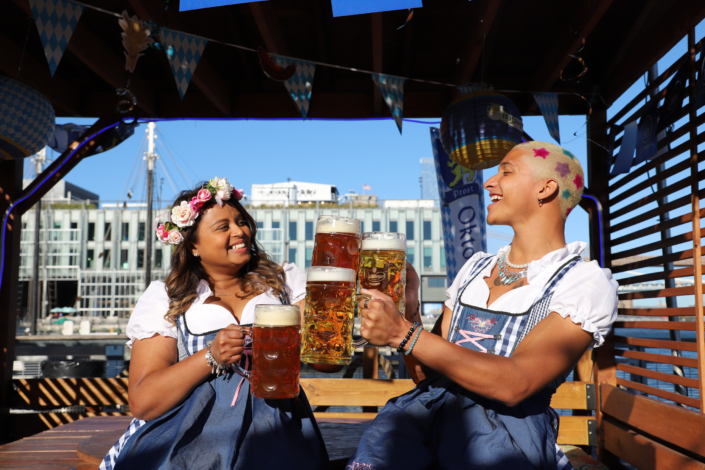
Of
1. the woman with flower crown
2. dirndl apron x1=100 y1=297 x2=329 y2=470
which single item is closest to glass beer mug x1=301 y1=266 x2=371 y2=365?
the woman with flower crown

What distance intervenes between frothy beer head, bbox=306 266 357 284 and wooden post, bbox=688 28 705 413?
2.05m

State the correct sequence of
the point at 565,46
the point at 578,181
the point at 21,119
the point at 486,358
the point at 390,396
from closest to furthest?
1. the point at 486,358
2. the point at 578,181
3. the point at 21,119
4. the point at 565,46
5. the point at 390,396

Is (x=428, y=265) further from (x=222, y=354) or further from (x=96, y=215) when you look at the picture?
(x=222, y=354)

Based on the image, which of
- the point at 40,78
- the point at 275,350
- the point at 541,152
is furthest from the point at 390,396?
the point at 40,78

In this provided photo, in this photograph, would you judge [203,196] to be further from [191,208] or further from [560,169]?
[560,169]

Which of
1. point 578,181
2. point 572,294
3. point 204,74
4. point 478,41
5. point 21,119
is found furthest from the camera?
point 204,74

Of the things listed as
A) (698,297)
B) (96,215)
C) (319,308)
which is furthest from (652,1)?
(96,215)

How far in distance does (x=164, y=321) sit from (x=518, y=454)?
1143 millimetres

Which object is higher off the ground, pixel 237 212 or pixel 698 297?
pixel 237 212

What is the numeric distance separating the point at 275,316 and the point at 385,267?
278 mm

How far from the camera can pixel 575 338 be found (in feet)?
4.27

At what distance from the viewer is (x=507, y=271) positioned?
1.60 metres

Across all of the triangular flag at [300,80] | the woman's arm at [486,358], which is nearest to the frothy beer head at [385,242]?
the woman's arm at [486,358]

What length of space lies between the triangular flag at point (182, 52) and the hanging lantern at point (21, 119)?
0.74m
